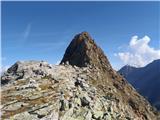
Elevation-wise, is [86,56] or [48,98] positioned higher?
[86,56]

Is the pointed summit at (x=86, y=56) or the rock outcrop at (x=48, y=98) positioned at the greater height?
the pointed summit at (x=86, y=56)

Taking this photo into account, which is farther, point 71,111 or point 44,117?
point 71,111

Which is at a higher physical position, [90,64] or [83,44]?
[83,44]

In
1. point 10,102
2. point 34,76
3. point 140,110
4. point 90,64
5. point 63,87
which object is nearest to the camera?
point 10,102

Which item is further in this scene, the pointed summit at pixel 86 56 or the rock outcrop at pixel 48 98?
the pointed summit at pixel 86 56

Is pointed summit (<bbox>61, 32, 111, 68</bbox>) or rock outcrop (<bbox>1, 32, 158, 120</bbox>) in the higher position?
pointed summit (<bbox>61, 32, 111, 68</bbox>)

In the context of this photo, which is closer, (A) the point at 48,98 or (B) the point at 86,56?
(A) the point at 48,98

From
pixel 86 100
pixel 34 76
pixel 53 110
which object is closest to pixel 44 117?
pixel 53 110

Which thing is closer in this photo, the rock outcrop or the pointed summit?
the rock outcrop

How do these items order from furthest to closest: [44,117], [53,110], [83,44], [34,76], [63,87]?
[83,44]
[34,76]
[63,87]
[53,110]
[44,117]

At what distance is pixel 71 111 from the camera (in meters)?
71.6

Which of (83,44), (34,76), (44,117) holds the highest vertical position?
(83,44)

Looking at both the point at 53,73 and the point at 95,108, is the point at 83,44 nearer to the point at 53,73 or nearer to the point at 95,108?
the point at 53,73

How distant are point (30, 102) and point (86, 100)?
16.4 m
